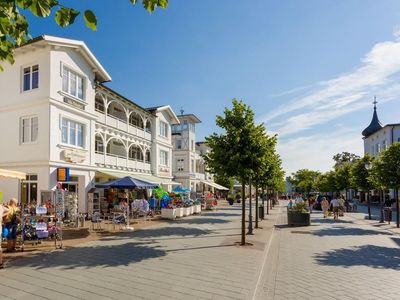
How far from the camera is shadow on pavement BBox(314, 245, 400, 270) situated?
9.22 metres

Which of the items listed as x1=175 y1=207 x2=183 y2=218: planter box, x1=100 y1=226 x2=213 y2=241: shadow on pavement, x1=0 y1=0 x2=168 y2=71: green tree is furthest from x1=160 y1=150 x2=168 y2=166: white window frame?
x1=0 y1=0 x2=168 y2=71: green tree

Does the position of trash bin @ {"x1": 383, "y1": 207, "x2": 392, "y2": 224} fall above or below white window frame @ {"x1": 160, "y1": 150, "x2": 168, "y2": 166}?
below

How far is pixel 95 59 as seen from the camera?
22328 mm

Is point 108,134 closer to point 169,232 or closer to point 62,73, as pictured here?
point 62,73

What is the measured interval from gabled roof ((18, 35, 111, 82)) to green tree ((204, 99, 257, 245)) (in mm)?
11633

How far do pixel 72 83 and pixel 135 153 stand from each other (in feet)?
42.6

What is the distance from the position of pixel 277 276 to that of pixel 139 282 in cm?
327

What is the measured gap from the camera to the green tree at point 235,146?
490 inches

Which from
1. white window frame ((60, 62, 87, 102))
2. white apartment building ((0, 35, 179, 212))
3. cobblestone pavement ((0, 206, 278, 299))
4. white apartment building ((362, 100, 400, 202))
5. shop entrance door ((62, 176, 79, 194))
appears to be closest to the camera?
cobblestone pavement ((0, 206, 278, 299))

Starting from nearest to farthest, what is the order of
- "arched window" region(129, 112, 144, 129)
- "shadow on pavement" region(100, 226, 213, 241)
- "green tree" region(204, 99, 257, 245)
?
1. "green tree" region(204, 99, 257, 245)
2. "shadow on pavement" region(100, 226, 213, 241)
3. "arched window" region(129, 112, 144, 129)

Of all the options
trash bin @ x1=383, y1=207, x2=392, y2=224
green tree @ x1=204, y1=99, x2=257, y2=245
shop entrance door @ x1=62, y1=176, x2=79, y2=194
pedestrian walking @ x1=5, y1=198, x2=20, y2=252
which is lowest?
trash bin @ x1=383, y1=207, x2=392, y2=224

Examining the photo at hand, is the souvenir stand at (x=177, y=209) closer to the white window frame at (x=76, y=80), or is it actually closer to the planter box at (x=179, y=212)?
the planter box at (x=179, y=212)

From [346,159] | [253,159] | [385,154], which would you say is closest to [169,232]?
[253,159]

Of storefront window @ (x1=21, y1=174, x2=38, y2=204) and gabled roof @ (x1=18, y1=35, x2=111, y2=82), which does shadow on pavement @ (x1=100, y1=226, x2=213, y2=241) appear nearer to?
storefront window @ (x1=21, y1=174, x2=38, y2=204)
